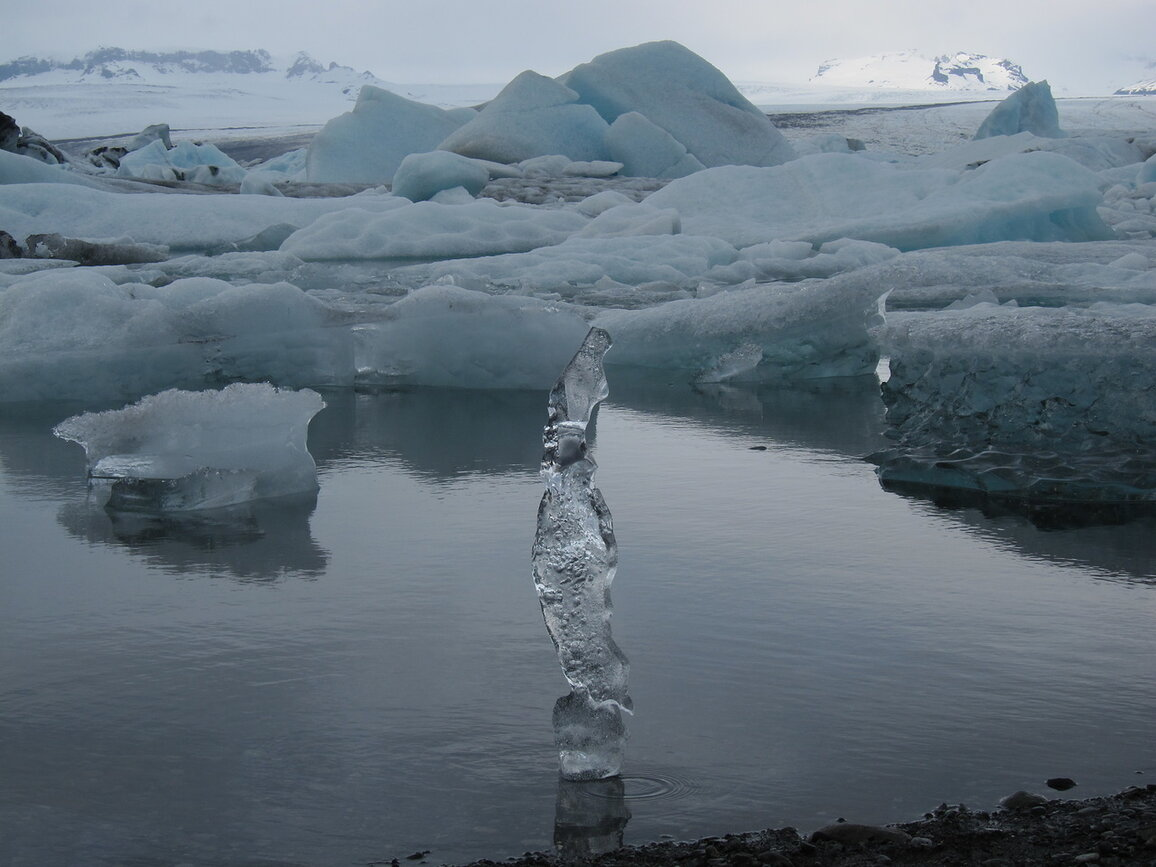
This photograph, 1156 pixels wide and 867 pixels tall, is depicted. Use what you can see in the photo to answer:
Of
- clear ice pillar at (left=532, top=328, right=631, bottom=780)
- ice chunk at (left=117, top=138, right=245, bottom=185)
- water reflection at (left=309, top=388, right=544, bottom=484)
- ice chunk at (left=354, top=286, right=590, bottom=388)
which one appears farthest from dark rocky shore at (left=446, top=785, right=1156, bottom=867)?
ice chunk at (left=117, top=138, right=245, bottom=185)

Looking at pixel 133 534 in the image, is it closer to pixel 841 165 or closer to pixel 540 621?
pixel 540 621

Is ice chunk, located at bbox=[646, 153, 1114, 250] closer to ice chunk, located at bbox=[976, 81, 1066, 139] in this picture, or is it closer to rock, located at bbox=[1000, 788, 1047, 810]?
ice chunk, located at bbox=[976, 81, 1066, 139]

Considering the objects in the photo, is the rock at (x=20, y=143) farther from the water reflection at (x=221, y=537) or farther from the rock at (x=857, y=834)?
the rock at (x=857, y=834)

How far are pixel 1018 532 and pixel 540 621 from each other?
56.0 inches

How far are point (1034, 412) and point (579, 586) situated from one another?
8.27 ft

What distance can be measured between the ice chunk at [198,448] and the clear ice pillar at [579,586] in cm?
185

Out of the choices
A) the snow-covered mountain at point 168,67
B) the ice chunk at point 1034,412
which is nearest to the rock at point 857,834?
the ice chunk at point 1034,412

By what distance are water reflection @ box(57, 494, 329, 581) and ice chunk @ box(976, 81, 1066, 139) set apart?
845 inches

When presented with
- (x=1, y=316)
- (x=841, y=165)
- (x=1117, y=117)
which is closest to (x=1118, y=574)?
(x=1, y=316)

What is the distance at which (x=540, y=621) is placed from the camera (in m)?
2.41

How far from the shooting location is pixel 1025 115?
76.6 ft

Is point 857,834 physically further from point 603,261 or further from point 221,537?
point 603,261

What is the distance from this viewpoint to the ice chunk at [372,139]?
69.4 ft

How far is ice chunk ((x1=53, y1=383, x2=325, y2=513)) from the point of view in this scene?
341 cm
